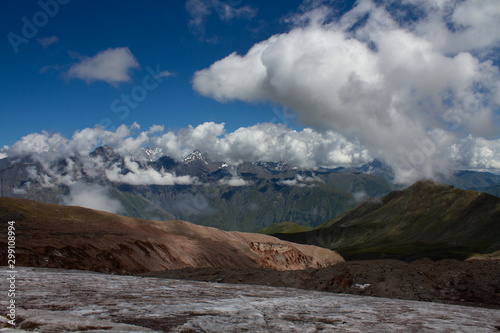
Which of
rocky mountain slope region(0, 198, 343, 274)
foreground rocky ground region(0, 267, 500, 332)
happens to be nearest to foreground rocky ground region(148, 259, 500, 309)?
foreground rocky ground region(0, 267, 500, 332)

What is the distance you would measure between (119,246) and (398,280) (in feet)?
146

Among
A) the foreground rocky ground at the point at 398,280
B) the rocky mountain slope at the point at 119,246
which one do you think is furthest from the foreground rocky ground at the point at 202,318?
the rocky mountain slope at the point at 119,246

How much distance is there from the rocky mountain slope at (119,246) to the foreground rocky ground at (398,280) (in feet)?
62.3

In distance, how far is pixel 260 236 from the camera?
425 feet

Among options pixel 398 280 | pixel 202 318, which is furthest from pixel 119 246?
pixel 202 318

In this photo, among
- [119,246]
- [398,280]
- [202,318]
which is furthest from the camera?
[119,246]

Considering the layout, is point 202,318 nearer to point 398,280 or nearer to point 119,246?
point 398,280

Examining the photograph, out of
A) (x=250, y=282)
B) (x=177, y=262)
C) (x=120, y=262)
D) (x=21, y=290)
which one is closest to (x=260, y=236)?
(x=177, y=262)

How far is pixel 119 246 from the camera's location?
5403 centimetres

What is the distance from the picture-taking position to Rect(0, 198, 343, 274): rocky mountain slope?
44.2 meters

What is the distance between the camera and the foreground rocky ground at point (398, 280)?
25.7 metres

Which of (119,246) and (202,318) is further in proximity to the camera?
(119,246)

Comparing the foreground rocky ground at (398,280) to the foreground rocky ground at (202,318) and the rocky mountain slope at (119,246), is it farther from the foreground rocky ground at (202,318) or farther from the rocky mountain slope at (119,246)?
the rocky mountain slope at (119,246)

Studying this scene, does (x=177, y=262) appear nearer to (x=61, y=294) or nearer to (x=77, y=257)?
(x=77, y=257)
